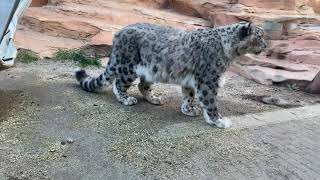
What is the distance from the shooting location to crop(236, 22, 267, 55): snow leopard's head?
513 cm

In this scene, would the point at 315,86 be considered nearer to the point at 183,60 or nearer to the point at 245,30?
the point at 245,30

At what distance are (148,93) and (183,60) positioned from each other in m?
0.75

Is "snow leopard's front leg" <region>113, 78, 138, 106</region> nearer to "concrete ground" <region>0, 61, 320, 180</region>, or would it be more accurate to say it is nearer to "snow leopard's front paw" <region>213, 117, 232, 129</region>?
"concrete ground" <region>0, 61, 320, 180</region>

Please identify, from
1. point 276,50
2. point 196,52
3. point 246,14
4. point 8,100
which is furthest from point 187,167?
point 246,14

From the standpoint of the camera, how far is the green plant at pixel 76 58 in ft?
24.9

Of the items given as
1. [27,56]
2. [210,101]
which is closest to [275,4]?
[27,56]

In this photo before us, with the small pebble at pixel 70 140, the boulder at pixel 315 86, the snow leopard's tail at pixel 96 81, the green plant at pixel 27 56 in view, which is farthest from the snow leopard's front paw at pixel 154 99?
the green plant at pixel 27 56

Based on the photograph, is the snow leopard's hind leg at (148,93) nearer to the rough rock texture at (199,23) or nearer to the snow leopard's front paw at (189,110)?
the snow leopard's front paw at (189,110)

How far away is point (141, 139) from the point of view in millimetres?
4559

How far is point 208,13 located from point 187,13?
485mm

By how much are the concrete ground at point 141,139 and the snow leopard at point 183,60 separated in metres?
0.16

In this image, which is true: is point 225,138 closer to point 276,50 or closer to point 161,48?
point 161,48

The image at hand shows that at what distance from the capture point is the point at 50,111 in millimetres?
5199

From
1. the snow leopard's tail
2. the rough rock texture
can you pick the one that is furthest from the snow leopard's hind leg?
the rough rock texture
